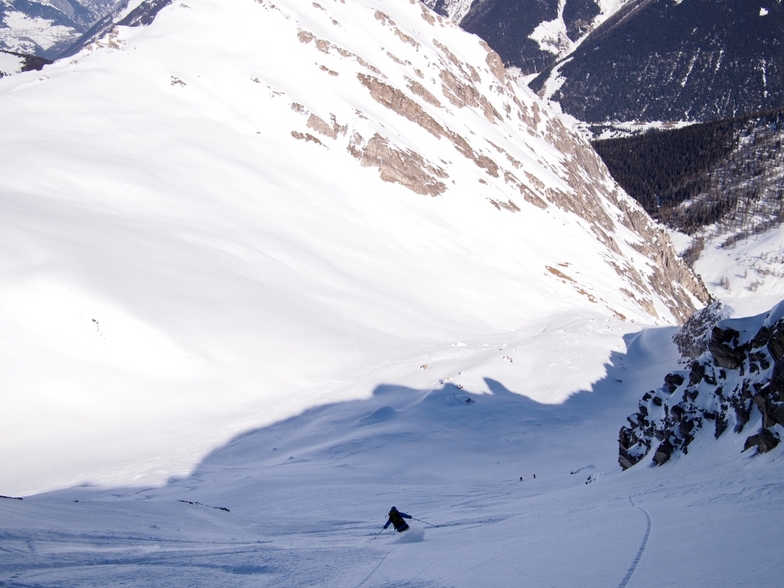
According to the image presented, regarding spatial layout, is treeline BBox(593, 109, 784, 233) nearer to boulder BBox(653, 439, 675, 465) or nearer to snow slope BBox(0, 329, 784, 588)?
snow slope BBox(0, 329, 784, 588)

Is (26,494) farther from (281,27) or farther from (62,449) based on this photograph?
(281,27)

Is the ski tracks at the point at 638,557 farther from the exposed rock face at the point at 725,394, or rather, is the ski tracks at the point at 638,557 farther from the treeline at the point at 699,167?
the treeline at the point at 699,167

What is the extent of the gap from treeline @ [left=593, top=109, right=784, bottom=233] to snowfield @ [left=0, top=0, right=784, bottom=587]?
65.4 meters

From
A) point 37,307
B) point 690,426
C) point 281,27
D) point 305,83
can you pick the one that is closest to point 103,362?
point 37,307

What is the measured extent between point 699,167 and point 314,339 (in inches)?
4930

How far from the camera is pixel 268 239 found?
30797 millimetres

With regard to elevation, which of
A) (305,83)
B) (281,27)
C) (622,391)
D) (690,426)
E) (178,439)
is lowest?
(622,391)

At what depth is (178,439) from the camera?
17.5 meters

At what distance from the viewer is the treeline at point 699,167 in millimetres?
112125

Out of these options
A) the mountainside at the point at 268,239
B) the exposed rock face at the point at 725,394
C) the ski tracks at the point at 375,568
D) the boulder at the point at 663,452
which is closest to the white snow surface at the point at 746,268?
the mountainside at the point at 268,239

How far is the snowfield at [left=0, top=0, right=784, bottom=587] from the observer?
19.7 feet

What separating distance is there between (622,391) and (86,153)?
99.6 feet

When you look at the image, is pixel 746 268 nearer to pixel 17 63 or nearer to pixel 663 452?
pixel 663 452

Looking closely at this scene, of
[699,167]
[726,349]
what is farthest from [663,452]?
[699,167]
